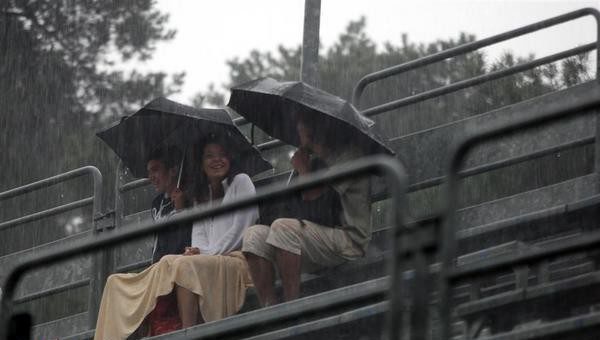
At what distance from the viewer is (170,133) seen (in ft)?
40.6

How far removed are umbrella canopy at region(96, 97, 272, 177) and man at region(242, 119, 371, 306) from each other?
0.93m

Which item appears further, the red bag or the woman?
the red bag

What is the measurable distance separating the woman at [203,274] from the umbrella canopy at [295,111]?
0.44 metres

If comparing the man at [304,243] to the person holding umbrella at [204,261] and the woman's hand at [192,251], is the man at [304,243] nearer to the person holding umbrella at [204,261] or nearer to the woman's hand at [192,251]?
the person holding umbrella at [204,261]

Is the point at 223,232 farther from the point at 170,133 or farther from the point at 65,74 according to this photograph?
the point at 65,74

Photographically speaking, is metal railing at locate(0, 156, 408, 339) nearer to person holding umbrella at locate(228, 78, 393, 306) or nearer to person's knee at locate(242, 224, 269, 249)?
person holding umbrella at locate(228, 78, 393, 306)

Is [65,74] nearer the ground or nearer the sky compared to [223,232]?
nearer the sky

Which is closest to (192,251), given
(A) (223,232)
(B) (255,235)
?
(A) (223,232)

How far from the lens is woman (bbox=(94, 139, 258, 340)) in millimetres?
10875

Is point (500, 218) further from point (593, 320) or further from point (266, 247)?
point (593, 320)

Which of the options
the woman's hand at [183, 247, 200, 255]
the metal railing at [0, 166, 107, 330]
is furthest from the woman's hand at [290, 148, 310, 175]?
the metal railing at [0, 166, 107, 330]

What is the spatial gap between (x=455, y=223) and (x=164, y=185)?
5390 mm

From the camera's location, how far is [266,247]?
1079 centimetres

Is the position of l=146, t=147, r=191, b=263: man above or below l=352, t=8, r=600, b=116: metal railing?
below
